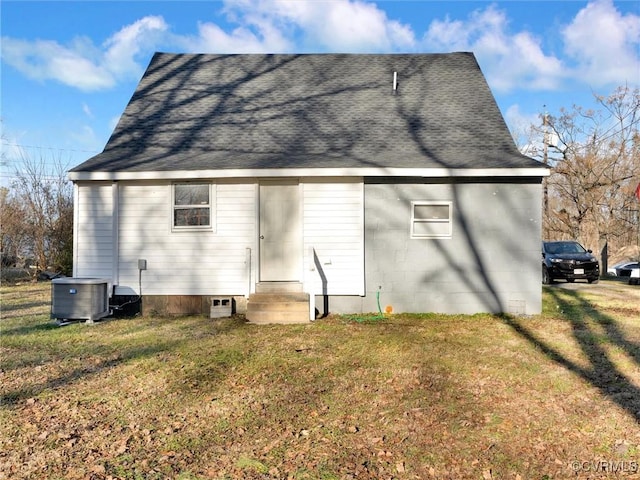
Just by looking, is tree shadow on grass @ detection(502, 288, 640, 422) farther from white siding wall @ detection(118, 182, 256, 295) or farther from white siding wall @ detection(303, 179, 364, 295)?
white siding wall @ detection(118, 182, 256, 295)

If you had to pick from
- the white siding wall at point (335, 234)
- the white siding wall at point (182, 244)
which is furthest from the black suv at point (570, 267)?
the white siding wall at point (182, 244)

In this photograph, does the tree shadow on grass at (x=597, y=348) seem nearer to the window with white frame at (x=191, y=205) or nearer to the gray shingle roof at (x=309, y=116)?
the gray shingle roof at (x=309, y=116)

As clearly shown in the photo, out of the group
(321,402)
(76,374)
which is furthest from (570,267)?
(76,374)

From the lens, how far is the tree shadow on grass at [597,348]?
4754mm

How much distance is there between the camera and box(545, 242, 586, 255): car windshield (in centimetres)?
1616

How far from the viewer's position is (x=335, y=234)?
9.02m

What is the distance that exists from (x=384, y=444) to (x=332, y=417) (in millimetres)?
650

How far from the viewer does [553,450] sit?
355cm

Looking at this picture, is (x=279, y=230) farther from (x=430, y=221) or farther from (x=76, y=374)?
(x=76, y=374)

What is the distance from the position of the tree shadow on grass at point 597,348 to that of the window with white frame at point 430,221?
2.00 metres

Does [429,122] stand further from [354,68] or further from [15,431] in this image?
[15,431]

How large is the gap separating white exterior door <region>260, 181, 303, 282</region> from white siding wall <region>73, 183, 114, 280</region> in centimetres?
297

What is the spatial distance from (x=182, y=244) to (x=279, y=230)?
1.91m

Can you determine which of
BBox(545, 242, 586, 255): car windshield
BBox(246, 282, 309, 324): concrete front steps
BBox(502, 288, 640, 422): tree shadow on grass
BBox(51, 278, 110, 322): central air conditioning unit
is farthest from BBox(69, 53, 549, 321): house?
BBox(545, 242, 586, 255): car windshield
